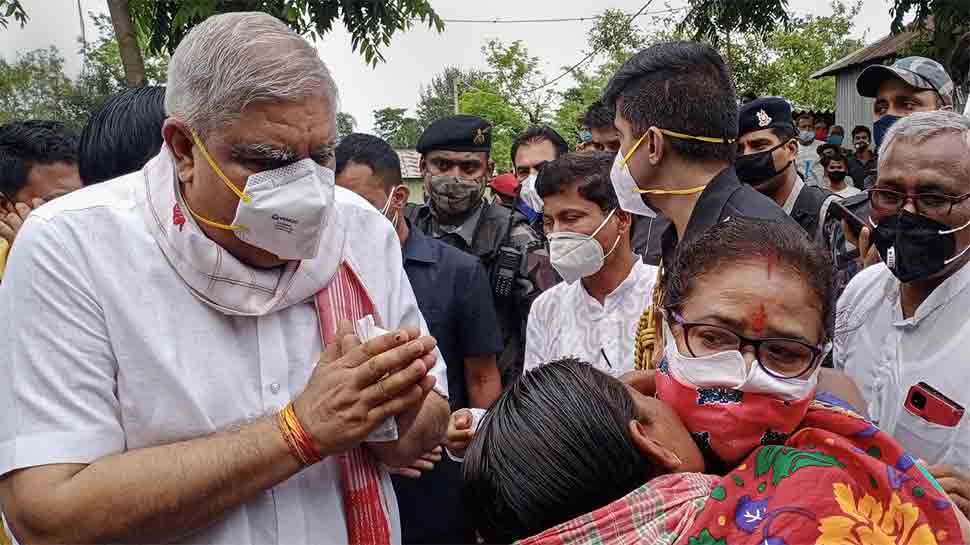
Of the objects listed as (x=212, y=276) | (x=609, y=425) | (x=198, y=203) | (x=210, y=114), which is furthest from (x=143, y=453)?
(x=609, y=425)

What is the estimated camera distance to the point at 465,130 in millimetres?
4688

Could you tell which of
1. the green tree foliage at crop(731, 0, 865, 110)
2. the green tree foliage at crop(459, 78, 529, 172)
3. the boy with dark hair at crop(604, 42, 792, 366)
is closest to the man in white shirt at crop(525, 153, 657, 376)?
the boy with dark hair at crop(604, 42, 792, 366)

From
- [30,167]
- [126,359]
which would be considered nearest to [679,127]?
[126,359]

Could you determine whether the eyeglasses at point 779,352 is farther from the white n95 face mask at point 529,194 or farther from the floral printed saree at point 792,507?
the white n95 face mask at point 529,194

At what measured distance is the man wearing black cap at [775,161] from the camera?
14.6 feet

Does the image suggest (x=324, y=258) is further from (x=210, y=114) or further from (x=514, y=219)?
(x=514, y=219)

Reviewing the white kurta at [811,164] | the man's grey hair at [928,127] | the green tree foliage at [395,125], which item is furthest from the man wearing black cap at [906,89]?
the green tree foliage at [395,125]

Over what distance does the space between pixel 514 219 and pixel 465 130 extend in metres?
0.62

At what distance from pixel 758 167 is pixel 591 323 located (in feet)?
6.84

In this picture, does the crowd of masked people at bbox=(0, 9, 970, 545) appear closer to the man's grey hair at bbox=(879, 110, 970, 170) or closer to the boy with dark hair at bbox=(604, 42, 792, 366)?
the man's grey hair at bbox=(879, 110, 970, 170)

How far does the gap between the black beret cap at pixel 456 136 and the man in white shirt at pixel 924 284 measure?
2612mm

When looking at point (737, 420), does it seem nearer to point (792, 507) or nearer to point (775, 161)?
point (792, 507)

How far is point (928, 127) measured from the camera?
7.63 ft

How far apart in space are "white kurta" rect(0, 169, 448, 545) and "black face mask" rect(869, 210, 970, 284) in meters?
1.73
